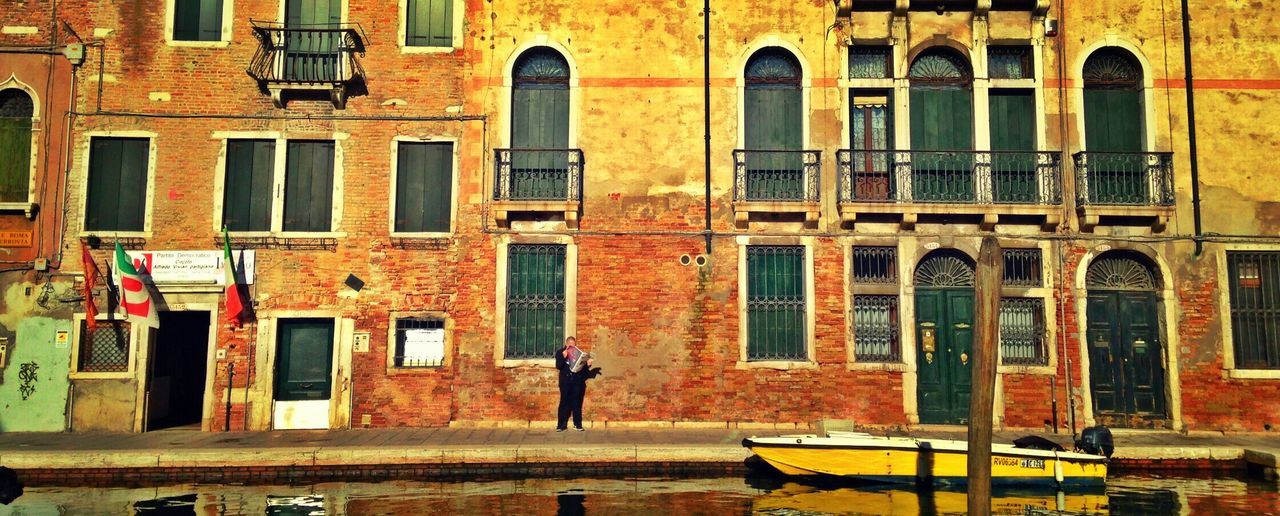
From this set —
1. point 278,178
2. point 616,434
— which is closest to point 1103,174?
point 616,434

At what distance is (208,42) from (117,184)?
2.94m

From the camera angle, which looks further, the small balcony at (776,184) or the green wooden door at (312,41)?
the green wooden door at (312,41)

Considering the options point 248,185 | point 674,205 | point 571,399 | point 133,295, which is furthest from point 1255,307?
point 133,295

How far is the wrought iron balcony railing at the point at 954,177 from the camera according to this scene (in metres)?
14.5

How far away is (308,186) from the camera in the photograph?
14.9 m

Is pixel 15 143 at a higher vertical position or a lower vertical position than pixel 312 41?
lower

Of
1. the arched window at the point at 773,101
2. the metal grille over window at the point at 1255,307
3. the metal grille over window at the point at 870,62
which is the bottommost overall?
the metal grille over window at the point at 1255,307

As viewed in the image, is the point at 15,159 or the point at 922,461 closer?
the point at 922,461

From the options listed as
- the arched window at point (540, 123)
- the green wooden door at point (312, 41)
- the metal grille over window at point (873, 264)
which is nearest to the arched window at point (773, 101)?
the metal grille over window at point (873, 264)

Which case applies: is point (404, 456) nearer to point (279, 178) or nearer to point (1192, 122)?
point (279, 178)

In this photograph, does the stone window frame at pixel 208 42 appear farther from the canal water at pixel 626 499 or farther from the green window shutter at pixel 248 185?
the canal water at pixel 626 499

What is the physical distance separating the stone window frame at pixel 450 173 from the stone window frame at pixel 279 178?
0.83 meters

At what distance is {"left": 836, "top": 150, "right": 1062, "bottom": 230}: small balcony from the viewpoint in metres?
14.4

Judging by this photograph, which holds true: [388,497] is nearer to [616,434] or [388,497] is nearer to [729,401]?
[616,434]
